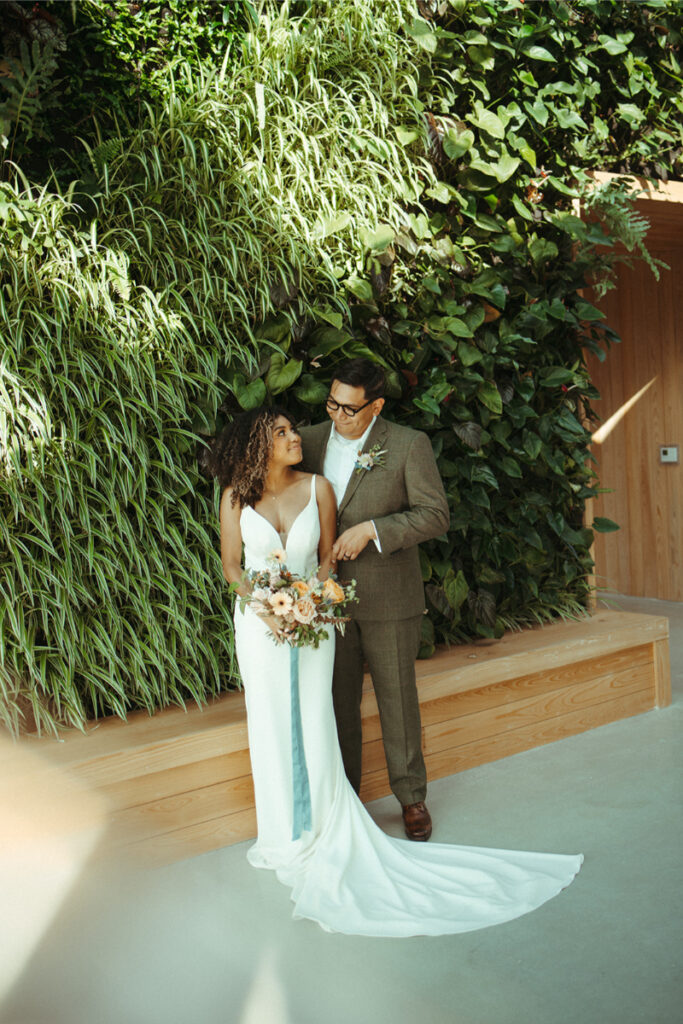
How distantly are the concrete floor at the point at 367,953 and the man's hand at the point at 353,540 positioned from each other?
1.03 m

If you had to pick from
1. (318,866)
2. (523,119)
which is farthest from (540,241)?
(318,866)

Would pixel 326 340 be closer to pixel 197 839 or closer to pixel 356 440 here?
pixel 356 440

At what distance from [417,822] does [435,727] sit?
0.61 meters

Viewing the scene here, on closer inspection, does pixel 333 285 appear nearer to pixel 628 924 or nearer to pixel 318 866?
pixel 318 866

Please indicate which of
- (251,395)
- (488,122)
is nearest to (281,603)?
(251,395)

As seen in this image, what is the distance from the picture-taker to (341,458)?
3055 mm

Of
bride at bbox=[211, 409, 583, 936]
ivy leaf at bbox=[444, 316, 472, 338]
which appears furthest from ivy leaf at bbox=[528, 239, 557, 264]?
bride at bbox=[211, 409, 583, 936]

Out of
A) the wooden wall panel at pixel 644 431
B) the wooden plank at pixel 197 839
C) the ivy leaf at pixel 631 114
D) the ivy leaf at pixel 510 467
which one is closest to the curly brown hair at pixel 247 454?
the wooden plank at pixel 197 839

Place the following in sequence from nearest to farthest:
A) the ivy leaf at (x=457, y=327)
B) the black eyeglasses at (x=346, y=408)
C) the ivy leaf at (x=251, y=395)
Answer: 1. the black eyeglasses at (x=346, y=408)
2. the ivy leaf at (x=251, y=395)
3. the ivy leaf at (x=457, y=327)

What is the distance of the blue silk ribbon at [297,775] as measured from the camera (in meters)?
2.79

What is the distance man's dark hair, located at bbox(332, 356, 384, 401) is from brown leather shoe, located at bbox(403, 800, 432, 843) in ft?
4.52

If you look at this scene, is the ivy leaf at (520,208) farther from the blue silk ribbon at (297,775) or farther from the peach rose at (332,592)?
the blue silk ribbon at (297,775)

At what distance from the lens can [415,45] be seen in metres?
4.00

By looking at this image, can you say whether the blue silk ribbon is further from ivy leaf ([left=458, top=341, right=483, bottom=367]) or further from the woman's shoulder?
ivy leaf ([left=458, top=341, right=483, bottom=367])
